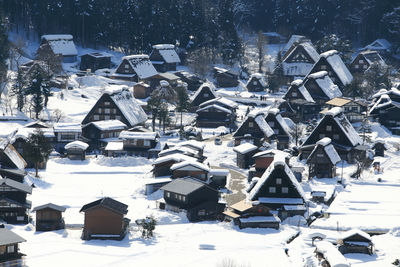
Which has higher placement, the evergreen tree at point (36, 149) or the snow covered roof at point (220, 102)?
the snow covered roof at point (220, 102)

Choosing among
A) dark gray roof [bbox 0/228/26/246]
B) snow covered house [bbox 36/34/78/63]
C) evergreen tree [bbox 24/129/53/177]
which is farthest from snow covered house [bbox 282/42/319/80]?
dark gray roof [bbox 0/228/26/246]

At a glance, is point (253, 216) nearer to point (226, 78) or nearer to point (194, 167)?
point (194, 167)

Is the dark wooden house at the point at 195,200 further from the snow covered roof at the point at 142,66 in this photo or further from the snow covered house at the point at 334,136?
the snow covered roof at the point at 142,66

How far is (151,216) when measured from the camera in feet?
154

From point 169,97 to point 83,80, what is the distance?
30.9 ft

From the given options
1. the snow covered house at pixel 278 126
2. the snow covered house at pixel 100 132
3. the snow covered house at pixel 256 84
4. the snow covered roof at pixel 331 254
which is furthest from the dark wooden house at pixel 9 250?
the snow covered house at pixel 256 84

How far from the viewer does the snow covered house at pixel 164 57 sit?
306 feet

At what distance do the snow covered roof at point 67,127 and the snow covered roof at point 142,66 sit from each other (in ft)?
71.1

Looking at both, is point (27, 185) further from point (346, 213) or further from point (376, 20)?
point (376, 20)

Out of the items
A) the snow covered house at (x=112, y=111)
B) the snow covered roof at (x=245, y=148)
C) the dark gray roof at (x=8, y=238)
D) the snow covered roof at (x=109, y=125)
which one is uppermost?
the snow covered house at (x=112, y=111)

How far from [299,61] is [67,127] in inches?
1451

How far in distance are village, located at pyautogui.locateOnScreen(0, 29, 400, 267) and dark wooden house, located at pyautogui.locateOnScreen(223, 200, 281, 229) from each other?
0.08m

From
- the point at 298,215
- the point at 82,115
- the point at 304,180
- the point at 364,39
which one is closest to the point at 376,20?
the point at 364,39

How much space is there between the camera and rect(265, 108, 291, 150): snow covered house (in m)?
66.7
